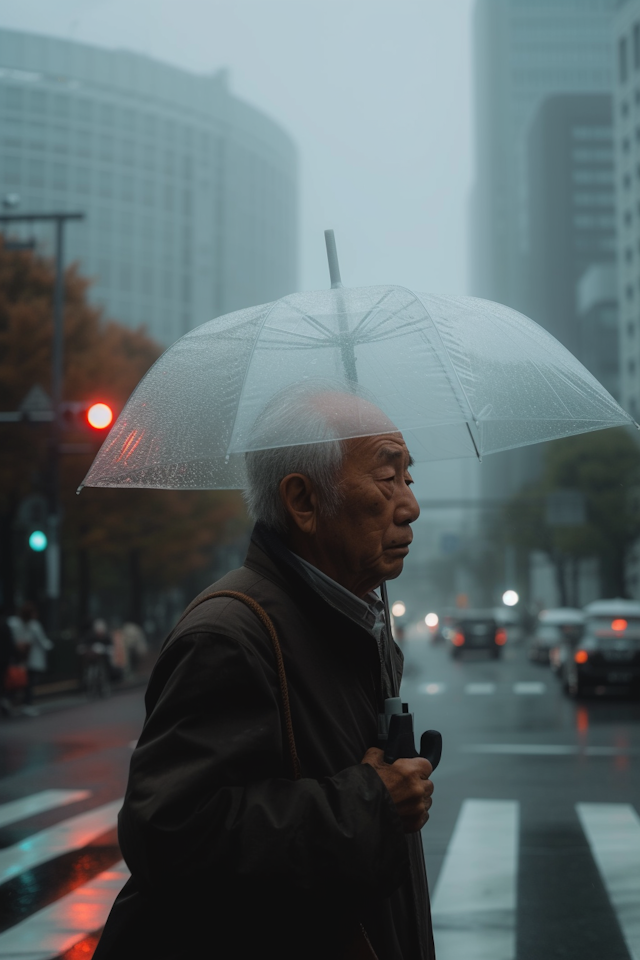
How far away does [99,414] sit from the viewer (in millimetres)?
15914

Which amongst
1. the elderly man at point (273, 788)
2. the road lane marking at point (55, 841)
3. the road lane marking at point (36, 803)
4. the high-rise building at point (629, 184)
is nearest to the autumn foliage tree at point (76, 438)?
the road lane marking at point (36, 803)

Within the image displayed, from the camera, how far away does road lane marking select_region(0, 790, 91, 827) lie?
29.3ft

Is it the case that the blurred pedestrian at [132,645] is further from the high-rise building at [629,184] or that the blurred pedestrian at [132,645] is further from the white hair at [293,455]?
the high-rise building at [629,184]

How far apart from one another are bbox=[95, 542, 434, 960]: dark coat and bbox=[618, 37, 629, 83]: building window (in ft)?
298

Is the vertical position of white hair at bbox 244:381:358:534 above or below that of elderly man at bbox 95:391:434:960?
above

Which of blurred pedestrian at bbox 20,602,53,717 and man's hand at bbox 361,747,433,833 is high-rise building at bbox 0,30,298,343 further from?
man's hand at bbox 361,747,433,833

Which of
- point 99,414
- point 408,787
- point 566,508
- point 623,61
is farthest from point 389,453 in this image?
point 623,61

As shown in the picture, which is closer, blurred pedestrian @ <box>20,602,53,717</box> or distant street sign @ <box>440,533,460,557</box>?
blurred pedestrian @ <box>20,602,53,717</box>

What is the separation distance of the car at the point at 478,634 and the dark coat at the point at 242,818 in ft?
138

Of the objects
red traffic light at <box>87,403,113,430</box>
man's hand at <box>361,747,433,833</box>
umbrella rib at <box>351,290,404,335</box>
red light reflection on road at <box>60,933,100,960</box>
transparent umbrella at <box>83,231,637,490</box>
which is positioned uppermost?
red traffic light at <box>87,403,113,430</box>

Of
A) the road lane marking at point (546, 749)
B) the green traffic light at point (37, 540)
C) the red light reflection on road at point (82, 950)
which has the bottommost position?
the road lane marking at point (546, 749)

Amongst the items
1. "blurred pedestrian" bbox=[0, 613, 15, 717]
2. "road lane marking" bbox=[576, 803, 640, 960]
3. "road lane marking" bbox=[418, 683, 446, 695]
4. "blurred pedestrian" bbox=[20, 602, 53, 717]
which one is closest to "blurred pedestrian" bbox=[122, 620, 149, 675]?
"road lane marking" bbox=[418, 683, 446, 695]

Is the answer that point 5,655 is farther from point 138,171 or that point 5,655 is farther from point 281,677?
point 138,171

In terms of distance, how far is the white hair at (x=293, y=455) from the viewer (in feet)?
7.52
